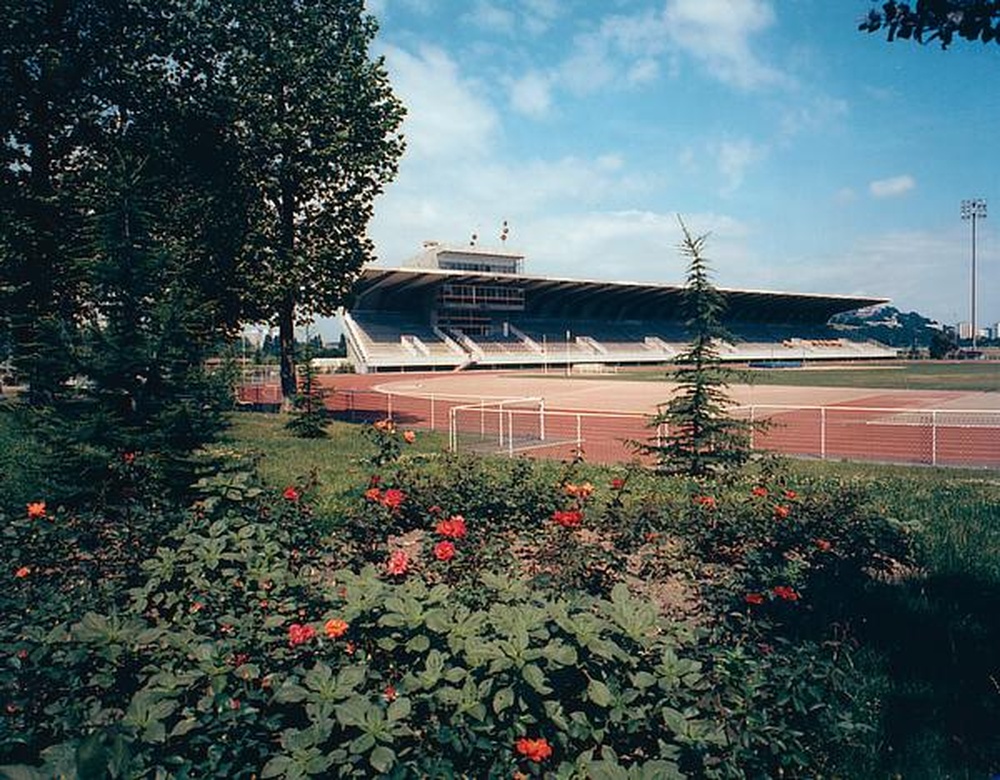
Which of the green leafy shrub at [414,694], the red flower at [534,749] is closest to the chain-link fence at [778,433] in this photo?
the green leafy shrub at [414,694]

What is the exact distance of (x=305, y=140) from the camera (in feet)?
69.3

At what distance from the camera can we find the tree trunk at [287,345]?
21656 millimetres

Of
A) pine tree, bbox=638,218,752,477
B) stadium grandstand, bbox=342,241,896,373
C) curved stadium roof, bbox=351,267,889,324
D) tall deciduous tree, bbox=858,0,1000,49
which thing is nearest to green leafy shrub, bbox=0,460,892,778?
tall deciduous tree, bbox=858,0,1000,49

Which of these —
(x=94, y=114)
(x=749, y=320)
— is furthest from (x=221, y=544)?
(x=749, y=320)

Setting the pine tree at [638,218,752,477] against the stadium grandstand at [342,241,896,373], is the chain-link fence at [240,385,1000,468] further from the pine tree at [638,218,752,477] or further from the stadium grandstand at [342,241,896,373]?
the stadium grandstand at [342,241,896,373]

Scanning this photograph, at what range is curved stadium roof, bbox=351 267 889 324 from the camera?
235 feet

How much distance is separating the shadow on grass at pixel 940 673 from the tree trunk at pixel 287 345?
62.3ft

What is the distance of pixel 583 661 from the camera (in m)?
2.89

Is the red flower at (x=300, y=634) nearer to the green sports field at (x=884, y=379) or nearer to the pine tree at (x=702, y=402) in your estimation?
the pine tree at (x=702, y=402)

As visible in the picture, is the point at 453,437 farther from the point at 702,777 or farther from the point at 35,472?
the point at 702,777

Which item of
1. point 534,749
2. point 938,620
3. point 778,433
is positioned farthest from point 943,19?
point 778,433

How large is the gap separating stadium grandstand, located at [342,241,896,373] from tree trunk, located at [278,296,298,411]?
40.5 meters

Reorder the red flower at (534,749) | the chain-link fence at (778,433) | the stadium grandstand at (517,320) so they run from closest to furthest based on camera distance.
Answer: the red flower at (534,749)
the chain-link fence at (778,433)
the stadium grandstand at (517,320)

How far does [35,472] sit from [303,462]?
6106mm
